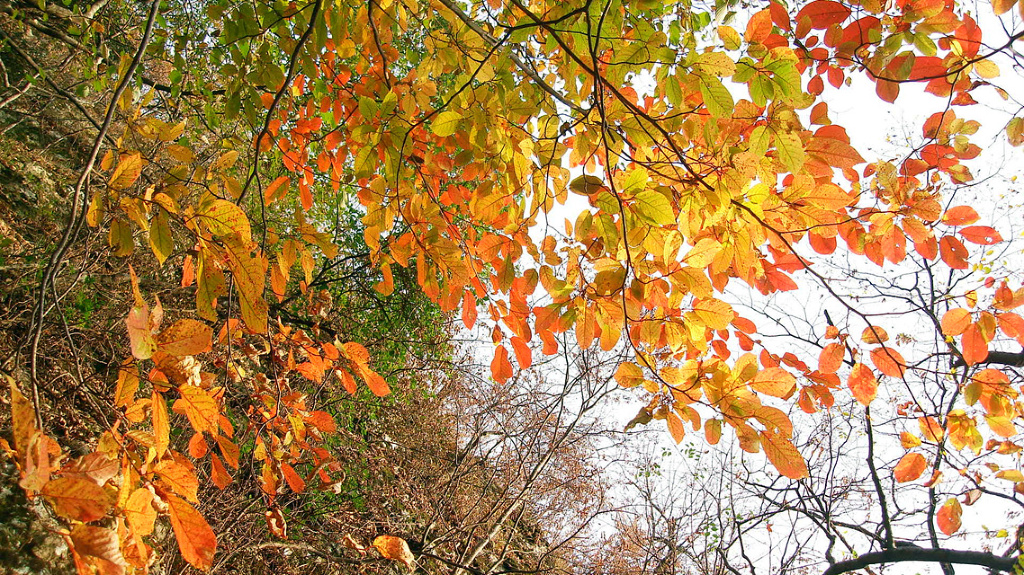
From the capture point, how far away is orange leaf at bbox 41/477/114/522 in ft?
2.09

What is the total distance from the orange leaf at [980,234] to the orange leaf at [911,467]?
60cm

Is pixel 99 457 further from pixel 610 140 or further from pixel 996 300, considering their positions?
pixel 996 300

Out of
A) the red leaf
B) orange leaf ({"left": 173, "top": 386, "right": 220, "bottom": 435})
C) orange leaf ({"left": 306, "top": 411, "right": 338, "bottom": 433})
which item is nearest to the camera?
orange leaf ({"left": 173, "top": 386, "right": 220, "bottom": 435})

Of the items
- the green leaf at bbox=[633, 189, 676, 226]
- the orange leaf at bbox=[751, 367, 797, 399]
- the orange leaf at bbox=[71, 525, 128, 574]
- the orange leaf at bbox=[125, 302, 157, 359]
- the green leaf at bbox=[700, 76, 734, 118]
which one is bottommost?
the orange leaf at bbox=[71, 525, 128, 574]

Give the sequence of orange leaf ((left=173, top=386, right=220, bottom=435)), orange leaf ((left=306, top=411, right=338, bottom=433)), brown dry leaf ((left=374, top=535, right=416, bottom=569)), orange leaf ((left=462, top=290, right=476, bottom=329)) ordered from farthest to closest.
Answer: brown dry leaf ((left=374, top=535, right=416, bottom=569)), orange leaf ((left=306, top=411, right=338, bottom=433)), orange leaf ((left=462, top=290, right=476, bottom=329)), orange leaf ((left=173, top=386, right=220, bottom=435))

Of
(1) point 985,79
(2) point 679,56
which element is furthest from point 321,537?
(1) point 985,79

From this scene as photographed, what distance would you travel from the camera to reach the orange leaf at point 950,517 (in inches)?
60.3

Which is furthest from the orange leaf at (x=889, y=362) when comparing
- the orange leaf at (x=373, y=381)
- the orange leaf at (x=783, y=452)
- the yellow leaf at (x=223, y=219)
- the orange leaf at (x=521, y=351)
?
the yellow leaf at (x=223, y=219)

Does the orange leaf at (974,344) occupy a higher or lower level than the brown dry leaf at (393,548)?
higher

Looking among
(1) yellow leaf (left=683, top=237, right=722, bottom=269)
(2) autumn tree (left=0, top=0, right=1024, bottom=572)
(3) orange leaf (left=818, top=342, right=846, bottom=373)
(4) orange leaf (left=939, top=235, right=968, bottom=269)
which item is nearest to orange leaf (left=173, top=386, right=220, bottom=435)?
(2) autumn tree (left=0, top=0, right=1024, bottom=572)

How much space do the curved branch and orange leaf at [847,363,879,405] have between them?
2828 mm

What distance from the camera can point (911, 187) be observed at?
1.31 metres

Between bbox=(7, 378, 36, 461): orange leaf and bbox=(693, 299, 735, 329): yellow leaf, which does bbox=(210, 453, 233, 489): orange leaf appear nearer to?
bbox=(7, 378, 36, 461): orange leaf

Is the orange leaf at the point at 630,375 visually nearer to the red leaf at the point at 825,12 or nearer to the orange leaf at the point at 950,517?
the red leaf at the point at 825,12
